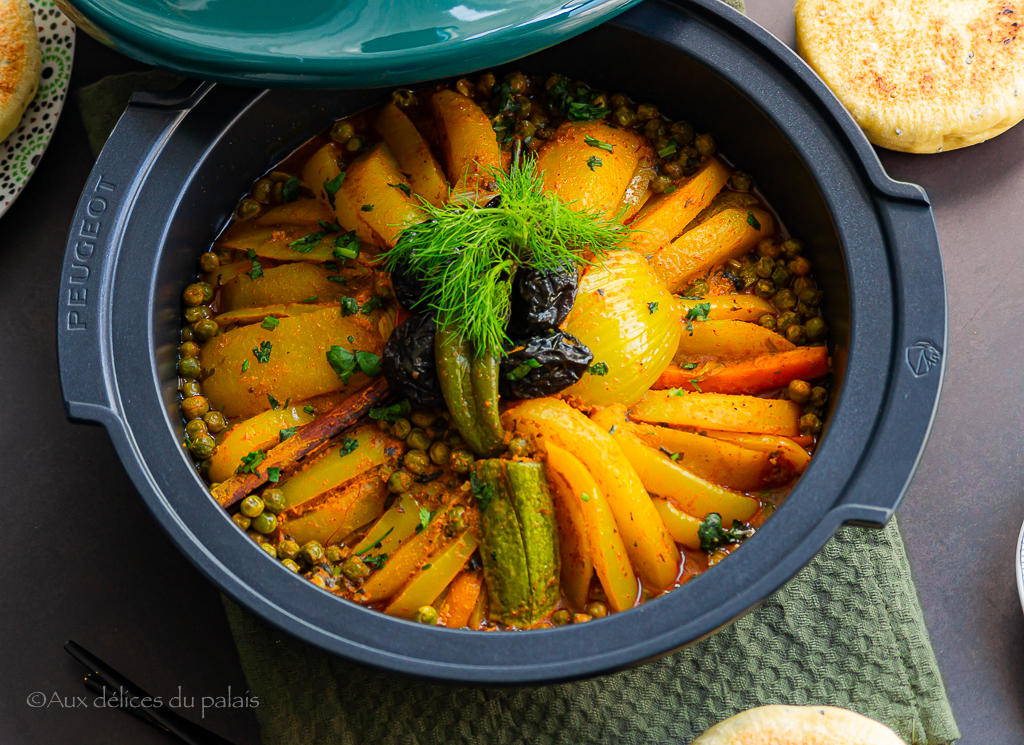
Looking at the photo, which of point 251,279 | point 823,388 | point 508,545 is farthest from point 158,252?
point 823,388

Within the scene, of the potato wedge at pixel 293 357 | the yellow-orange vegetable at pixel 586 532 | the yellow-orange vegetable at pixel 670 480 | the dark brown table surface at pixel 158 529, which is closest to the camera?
the yellow-orange vegetable at pixel 586 532

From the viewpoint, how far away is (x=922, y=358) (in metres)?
2.03

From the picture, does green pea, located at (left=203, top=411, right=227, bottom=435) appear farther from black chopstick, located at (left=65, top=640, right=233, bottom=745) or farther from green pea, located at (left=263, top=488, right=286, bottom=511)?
black chopstick, located at (left=65, top=640, right=233, bottom=745)

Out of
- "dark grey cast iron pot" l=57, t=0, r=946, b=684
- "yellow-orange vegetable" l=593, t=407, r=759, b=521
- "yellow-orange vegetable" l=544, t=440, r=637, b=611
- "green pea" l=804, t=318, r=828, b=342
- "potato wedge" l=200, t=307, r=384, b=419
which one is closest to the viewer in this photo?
"dark grey cast iron pot" l=57, t=0, r=946, b=684

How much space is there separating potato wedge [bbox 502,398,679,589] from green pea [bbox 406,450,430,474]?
10.9 inches

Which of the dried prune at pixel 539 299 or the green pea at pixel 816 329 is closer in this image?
the dried prune at pixel 539 299

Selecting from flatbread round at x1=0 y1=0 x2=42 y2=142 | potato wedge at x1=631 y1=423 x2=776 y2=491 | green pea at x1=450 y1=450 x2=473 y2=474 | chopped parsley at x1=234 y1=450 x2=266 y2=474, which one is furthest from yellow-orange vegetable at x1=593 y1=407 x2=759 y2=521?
flatbread round at x1=0 y1=0 x2=42 y2=142

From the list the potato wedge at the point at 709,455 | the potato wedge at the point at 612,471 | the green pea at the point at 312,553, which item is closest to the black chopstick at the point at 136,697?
the green pea at the point at 312,553

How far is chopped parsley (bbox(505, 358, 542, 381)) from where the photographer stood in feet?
7.03

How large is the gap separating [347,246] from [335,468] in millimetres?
677

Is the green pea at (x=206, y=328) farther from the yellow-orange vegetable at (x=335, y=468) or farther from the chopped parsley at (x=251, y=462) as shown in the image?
the yellow-orange vegetable at (x=335, y=468)

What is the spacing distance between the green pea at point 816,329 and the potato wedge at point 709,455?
436 mm

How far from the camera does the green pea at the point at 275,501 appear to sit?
2.30 meters

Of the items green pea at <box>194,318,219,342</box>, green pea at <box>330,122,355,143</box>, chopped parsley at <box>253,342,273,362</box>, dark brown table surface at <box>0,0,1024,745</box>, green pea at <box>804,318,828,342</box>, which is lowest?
dark brown table surface at <box>0,0,1024,745</box>
